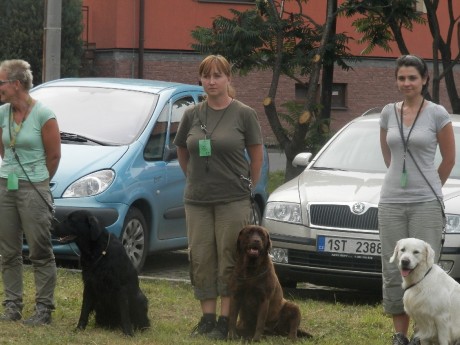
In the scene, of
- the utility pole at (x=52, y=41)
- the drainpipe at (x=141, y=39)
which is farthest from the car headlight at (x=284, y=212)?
the drainpipe at (x=141, y=39)

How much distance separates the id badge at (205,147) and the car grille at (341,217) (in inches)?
97.0

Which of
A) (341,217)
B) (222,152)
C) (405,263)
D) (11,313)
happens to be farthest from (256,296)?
(341,217)

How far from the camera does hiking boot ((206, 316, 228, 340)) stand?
8.03 metres

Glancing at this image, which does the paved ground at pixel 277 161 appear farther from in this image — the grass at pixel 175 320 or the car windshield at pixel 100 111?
the grass at pixel 175 320

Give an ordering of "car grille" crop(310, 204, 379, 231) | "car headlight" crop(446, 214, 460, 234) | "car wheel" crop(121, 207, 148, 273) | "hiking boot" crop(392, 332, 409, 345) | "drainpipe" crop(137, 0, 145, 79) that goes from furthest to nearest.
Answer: "drainpipe" crop(137, 0, 145, 79)
"car wheel" crop(121, 207, 148, 273)
"car grille" crop(310, 204, 379, 231)
"car headlight" crop(446, 214, 460, 234)
"hiking boot" crop(392, 332, 409, 345)

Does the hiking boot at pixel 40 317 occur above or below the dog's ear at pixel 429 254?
below

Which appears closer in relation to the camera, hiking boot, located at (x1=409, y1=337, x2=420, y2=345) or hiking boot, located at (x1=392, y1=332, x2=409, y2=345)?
hiking boot, located at (x1=409, y1=337, x2=420, y2=345)

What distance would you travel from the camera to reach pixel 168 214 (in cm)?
1173

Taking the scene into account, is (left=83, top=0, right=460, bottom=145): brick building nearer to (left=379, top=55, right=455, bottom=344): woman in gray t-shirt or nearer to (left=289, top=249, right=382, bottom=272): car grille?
(left=289, top=249, right=382, bottom=272): car grille

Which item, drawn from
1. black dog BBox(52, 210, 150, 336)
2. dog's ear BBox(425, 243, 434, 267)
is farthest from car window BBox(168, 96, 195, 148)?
dog's ear BBox(425, 243, 434, 267)

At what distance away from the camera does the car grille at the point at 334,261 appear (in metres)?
9.91

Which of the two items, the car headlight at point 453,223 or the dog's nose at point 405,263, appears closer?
the dog's nose at point 405,263

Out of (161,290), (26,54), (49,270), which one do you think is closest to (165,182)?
(161,290)

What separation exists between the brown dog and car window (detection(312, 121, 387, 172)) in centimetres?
321
